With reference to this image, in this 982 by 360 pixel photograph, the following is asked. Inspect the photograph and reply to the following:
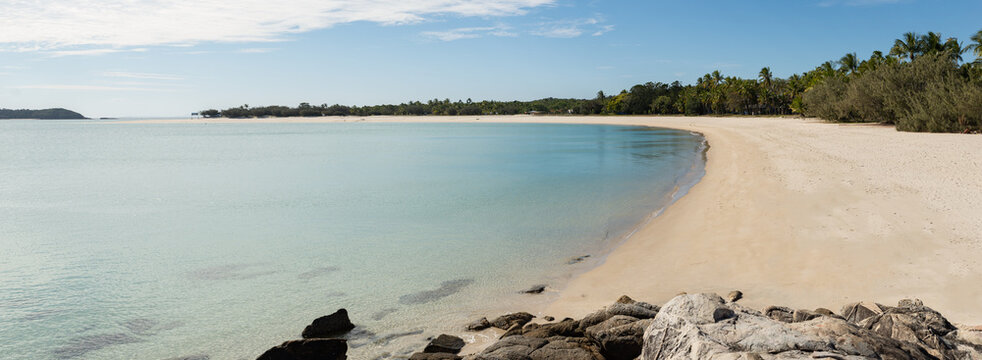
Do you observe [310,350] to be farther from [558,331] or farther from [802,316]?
[802,316]

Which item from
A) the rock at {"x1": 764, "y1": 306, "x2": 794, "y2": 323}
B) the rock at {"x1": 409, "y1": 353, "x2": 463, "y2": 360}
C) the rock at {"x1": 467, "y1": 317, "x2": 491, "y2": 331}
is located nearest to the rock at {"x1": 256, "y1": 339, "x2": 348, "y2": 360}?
the rock at {"x1": 409, "y1": 353, "x2": 463, "y2": 360}

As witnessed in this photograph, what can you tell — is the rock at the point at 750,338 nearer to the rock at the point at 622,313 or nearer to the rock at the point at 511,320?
the rock at the point at 622,313

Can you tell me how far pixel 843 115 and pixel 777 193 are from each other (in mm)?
44962

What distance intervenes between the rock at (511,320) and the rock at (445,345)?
2.42 feet

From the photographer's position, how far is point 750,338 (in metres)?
3.73

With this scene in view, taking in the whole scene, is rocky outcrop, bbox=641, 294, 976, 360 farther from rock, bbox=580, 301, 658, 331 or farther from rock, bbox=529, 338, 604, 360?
rock, bbox=580, 301, 658, 331

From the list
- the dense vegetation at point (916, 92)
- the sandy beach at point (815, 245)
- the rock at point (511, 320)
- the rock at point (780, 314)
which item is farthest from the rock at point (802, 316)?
the dense vegetation at point (916, 92)

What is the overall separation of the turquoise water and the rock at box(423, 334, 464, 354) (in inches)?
22.1

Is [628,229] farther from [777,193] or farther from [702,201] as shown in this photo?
[777,193]

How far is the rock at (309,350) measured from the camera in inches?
229

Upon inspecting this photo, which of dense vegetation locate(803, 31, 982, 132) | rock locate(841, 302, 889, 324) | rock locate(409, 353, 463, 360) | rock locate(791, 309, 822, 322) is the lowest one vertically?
rock locate(409, 353, 463, 360)

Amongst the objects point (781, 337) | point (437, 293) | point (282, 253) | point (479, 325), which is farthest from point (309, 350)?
point (282, 253)

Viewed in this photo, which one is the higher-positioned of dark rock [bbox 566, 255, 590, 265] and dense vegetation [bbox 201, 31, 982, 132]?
dense vegetation [bbox 201, 31, 982, 132]

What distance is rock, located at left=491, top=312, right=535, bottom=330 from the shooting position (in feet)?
23.1
